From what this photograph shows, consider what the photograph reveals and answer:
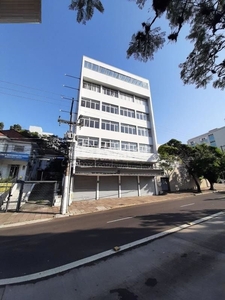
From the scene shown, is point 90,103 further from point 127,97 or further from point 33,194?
point 33,194

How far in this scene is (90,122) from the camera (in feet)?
72.4

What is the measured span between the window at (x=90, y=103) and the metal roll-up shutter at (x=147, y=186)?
43.6ft

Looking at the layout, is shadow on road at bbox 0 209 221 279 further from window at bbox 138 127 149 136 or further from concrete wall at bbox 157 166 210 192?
concrete wall at bbox 157 166 210 192

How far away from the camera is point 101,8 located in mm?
3229

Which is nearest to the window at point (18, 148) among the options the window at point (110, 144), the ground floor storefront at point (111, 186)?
the ground floor storefront at point (111, 186)

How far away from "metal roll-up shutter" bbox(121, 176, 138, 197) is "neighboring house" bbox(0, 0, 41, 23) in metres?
20.4

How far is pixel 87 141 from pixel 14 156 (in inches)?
407

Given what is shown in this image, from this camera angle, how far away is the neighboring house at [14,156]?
69.2 ft

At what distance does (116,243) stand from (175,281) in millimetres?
2488

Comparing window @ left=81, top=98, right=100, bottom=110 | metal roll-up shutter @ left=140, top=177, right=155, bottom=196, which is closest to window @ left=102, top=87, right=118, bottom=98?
window @ left=81, top=98, right=100, bottom=110

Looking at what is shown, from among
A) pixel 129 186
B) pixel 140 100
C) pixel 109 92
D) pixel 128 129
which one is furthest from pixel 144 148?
pixel 109 92

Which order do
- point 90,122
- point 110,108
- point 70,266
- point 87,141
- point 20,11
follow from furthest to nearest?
point 110,108 < point 90,122 < point 87,141 < point 70,266 < point 20,11

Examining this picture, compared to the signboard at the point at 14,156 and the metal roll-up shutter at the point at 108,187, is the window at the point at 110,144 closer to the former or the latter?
the metal roll-up shutter at the point at 108,187

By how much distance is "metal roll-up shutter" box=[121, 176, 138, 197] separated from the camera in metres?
21.9
